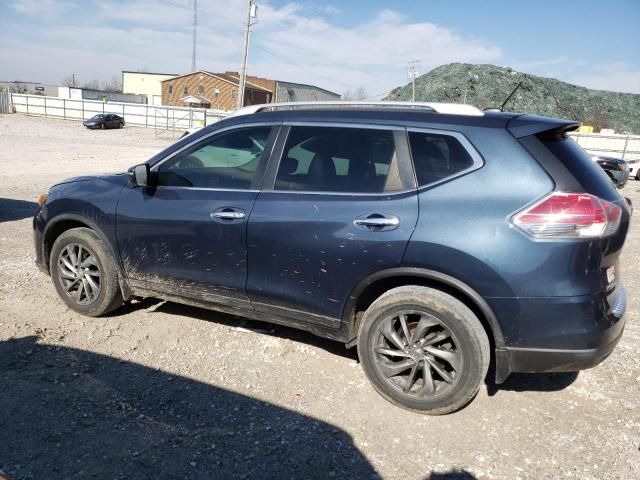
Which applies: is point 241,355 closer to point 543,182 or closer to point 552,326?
point 552,326

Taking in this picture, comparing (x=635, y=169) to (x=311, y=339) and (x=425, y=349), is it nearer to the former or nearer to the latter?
(x=311, y=339)

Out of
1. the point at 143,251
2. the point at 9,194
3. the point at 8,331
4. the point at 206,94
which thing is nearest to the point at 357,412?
the point at 143,251

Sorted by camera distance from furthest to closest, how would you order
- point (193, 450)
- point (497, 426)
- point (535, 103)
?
point (535, 103) < point (497, 426) < point (193, 450)

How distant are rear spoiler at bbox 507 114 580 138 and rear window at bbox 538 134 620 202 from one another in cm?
5

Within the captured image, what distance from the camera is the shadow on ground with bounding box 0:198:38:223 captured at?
25.6 ft

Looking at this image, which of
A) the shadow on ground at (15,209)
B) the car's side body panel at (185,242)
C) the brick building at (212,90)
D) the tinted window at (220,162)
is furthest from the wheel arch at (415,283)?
the brick building at (212,90)

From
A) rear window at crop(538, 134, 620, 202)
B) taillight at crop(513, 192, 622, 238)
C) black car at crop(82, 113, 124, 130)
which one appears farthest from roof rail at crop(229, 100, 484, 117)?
black car at crop(82, 113, 124, 130)

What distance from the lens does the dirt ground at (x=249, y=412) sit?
260cm

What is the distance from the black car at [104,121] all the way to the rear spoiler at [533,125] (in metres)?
42.7

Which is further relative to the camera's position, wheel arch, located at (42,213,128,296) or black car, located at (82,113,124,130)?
black car, located at (82,113,124,130)

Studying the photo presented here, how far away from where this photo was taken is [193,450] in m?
2.66

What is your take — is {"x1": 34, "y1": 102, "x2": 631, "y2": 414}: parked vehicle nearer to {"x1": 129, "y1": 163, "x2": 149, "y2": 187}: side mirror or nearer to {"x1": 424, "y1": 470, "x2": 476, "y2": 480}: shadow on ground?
{"x1": 129, "y1": 163, "x2": 149, "y2": 187}: side mirror

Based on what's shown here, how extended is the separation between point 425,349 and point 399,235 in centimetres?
70

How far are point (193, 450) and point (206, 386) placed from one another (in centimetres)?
66
